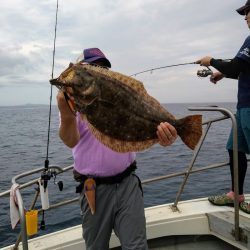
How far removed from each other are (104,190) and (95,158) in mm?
291

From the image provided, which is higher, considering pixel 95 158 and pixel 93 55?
pixel 93 55

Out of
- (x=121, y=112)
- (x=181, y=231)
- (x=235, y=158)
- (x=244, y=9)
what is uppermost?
(x=244, y=9)

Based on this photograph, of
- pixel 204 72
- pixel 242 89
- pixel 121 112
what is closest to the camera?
pixel 121 112

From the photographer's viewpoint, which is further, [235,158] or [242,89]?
[242,89]

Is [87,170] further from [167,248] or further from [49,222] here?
[49,222]

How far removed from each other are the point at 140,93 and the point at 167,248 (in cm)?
249

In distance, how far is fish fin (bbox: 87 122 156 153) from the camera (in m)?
2.66

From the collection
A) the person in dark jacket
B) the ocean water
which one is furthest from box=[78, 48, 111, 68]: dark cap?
the person in dark jacket

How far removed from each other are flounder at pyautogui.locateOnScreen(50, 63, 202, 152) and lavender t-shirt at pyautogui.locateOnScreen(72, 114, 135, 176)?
0.39 meters

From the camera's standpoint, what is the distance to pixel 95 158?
308 centimetres

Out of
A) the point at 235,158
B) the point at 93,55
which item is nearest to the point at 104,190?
the point at 93,55

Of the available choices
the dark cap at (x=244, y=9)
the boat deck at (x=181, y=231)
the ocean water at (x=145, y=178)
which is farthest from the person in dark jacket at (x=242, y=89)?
the ocean water at (x=145, y=178)

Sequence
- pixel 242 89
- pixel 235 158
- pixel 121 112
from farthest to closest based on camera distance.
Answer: pixel 242 89, pixel 235 158, pixel 121 112

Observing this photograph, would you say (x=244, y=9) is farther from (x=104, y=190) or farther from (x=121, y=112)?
(x=104, y=190)
